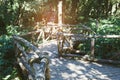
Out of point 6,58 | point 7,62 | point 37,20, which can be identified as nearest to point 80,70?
point 7,62

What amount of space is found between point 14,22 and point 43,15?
18.8ft

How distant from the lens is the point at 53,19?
29828 mm

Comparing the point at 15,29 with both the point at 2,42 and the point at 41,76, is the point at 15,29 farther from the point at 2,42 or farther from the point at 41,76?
the point at 41,76

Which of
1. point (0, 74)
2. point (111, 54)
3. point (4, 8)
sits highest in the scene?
point (4, 8)

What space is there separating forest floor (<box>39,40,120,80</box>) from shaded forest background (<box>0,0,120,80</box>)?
1150 mm

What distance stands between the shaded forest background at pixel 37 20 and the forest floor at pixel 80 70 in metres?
1.15

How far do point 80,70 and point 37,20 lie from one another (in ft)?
65.7

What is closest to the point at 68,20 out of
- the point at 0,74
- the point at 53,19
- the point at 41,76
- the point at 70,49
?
the point at 53,19

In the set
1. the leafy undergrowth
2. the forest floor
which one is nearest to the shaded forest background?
the leafy undergrowth

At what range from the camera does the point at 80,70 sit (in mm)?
9234

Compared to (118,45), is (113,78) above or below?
below

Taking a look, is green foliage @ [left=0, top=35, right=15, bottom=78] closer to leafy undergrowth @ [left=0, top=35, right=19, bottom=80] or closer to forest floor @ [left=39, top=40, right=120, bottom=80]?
leafy undergrowth @ [left=0, top=35, right=19, bottom=80]

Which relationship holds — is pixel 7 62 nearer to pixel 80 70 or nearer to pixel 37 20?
pixel 80 70

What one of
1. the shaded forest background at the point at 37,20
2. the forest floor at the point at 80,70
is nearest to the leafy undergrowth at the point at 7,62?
the shaded forest background at the point at 37,20
